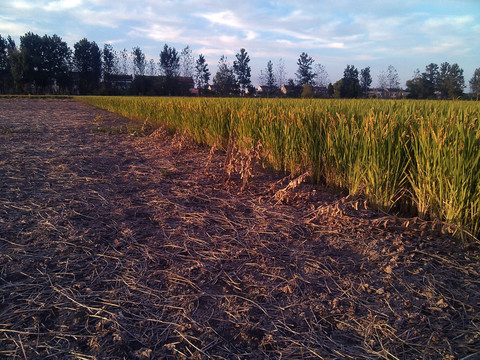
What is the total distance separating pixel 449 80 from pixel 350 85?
997 centimetres

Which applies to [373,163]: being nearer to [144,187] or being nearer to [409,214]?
[409,214]

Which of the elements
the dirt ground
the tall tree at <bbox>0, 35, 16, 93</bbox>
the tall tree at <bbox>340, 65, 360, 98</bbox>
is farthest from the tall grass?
the tall tree at <bbox>0, 35, 16, 93</bbox>

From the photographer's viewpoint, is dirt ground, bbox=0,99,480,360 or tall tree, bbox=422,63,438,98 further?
tall tree, bbox=422,63,438,98

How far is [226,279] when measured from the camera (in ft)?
6.04

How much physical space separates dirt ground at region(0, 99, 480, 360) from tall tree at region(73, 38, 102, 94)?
204ft

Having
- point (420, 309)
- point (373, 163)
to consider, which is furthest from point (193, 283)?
point (373, 163)

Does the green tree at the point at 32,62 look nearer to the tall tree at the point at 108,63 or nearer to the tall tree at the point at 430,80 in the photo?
the tall tree at the point at 108,63

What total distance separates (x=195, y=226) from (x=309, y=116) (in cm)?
196

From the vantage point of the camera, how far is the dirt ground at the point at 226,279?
136 centimetres

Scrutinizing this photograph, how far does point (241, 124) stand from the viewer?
4.54 m

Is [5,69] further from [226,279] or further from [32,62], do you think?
[226,279]

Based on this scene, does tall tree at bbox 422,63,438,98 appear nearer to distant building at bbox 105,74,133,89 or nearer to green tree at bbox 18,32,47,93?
distant building at bbox 105,74,133,89

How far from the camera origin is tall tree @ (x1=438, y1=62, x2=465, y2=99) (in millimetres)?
17031

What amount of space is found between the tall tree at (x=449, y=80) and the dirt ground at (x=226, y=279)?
58.9ft
